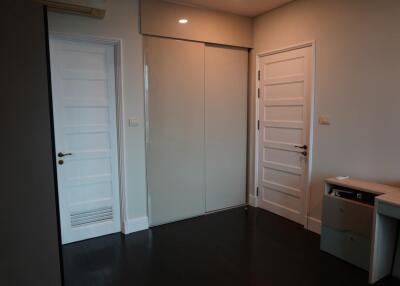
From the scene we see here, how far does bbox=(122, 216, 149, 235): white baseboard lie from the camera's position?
3448mm

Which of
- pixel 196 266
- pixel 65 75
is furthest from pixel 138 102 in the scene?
pixel 196 266

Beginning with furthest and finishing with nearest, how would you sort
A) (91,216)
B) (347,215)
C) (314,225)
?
(314,225) < (91,216) < (347,215)

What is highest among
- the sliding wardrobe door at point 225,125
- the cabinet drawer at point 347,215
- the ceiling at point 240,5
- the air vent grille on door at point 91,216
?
the ceiling at point 240,5

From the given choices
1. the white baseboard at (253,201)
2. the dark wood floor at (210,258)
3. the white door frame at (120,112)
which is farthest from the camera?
the white baseboard at (253,201)

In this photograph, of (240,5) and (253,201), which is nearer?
(240,5)

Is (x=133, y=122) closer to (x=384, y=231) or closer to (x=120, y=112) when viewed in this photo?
(x=120, y=112)

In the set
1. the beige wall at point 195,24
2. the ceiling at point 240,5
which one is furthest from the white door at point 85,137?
the ceiling at point 240,5

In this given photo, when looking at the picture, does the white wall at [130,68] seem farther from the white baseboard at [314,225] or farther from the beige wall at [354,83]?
the white baseboard at [314,225]

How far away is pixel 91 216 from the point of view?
3.34 m

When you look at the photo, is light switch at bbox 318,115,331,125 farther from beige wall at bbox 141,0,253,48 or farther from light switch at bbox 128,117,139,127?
light switch at bbox 128,117,139,127

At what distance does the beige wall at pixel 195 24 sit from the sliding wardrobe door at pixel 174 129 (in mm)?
115

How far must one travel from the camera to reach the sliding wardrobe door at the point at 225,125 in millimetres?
4008

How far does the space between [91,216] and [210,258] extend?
147 centimetres

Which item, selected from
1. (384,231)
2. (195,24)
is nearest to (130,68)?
(195,24)
